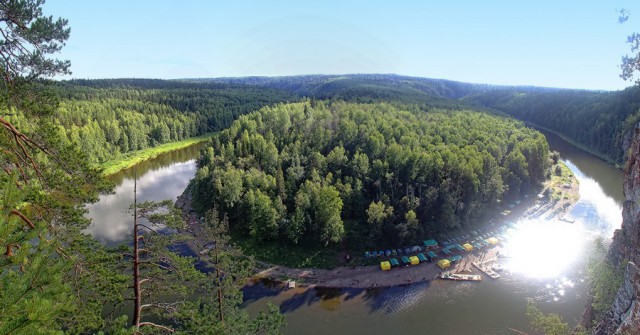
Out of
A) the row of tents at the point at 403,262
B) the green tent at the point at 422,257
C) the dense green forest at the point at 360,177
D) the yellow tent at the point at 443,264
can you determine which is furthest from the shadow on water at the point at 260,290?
the yellow tent at the point at 443,264

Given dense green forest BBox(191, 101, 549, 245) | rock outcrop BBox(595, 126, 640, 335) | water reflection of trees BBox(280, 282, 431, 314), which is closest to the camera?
rock outcrop BBox(595, 126, 640, 335)

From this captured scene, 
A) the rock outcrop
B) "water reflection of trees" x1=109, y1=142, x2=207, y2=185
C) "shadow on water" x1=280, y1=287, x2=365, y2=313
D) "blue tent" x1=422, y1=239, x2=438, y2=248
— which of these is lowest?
"shadow on water" x1=280, y1=287, x2=365, y2=313

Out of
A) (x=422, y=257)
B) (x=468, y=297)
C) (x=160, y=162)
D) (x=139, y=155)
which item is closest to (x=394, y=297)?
(x=468, y=297)

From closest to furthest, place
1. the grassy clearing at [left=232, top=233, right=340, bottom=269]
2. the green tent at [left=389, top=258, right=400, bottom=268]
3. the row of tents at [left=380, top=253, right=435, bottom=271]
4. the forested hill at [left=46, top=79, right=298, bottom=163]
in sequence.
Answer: the row of tents at [left=380, top=253, right=435, bottom=271] → the green tent at [left=389, top=258, right=400, bottom=268] → the grassy clearing at [left=232, top=233, right=340, bottom=269] → the forested hill at [left=46, top=79, right=298, bottom=163]

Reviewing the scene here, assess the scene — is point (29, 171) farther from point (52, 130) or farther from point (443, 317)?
point (443, 317)

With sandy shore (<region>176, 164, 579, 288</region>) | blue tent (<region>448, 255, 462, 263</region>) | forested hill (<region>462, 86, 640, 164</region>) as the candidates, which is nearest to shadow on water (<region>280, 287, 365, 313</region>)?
sandy shore (<region>176, 164, 579, 288</region>)

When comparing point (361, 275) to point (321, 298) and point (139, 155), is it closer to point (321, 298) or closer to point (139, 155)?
point (321, 298)

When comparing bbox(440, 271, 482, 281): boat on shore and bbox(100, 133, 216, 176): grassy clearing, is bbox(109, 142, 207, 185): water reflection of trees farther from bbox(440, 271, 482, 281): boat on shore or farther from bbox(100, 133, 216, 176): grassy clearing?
bbox(440, 271, 482, 281): boat on shore

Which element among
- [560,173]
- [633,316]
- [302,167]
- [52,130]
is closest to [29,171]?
[52,130]
